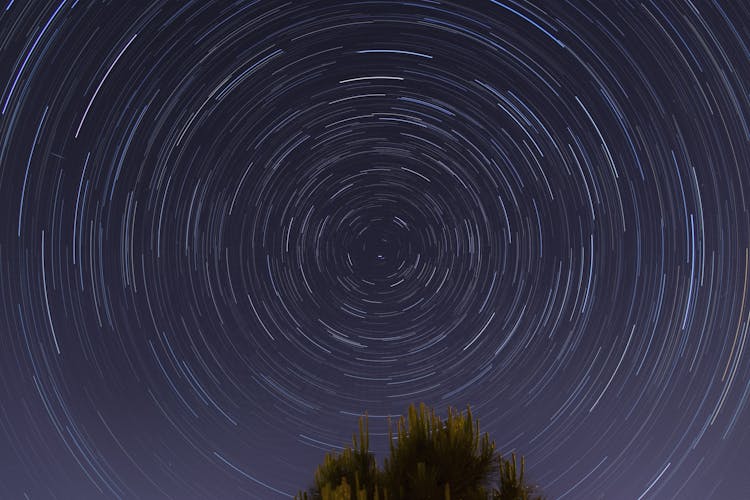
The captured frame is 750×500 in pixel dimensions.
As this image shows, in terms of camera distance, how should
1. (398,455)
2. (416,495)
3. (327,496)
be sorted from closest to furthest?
(327,496)
(416,495)
(398,455)

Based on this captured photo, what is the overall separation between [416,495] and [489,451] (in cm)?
90

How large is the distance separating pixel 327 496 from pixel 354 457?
157 cm

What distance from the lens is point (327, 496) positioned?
596 cm

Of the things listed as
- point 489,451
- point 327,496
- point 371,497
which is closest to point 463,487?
point 489,451

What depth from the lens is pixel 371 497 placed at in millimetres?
6973

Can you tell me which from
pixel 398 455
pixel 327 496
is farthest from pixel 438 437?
pixel 327 496

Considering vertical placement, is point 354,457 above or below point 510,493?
above

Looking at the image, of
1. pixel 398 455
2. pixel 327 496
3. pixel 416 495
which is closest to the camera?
pixel 327 496

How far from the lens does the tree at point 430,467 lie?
6980 mm

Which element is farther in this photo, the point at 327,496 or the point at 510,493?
the point at 510,493

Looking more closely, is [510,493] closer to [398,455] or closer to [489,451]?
[489,451]

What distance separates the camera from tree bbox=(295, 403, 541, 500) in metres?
6.98

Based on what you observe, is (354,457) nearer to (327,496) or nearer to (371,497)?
(371,497)

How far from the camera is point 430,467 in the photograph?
7090mm
